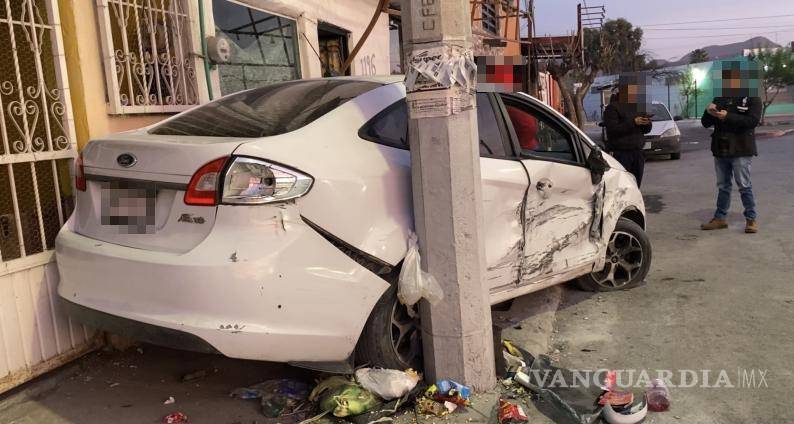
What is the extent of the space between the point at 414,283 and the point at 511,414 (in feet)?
2.58

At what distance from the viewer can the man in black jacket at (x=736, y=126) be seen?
6680 mm

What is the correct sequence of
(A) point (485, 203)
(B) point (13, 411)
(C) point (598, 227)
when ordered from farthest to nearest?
(C) point (598, 227)
(A) point (485, 203)
(B) point (13, 411)

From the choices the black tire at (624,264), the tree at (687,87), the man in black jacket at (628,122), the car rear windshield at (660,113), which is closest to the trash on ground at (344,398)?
the black tire at (624,264)

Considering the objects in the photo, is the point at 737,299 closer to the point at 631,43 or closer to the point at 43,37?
the point at 43,37

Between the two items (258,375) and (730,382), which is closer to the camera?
(730,382)

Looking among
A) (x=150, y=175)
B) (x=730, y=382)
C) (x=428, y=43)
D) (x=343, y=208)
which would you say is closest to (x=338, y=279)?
(x=343, y=208)

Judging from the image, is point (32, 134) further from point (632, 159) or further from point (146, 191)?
point (632, 159)

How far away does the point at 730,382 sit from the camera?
11.8 feet

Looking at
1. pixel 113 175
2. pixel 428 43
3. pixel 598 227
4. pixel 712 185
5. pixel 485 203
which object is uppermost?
pixel 428 43

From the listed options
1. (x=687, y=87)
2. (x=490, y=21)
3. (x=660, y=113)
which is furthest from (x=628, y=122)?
(x=687, y=87)

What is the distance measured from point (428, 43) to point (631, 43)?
53.3 meters

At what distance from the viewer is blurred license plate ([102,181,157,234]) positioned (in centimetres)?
303

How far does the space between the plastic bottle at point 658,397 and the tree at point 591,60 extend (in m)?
17.1

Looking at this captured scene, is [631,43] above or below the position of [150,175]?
above
